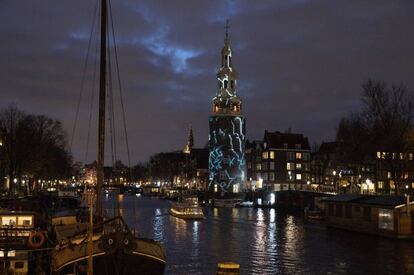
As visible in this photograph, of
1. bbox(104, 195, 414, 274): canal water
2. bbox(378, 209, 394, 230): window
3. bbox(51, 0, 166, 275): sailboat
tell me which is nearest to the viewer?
bbox(51, 0, 166, 275): sailboat

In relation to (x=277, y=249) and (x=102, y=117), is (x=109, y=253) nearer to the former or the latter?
(x=102, y=117)

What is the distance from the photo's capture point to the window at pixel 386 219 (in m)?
65.9

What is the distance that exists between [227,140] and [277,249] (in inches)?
3504

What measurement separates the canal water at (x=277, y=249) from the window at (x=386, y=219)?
2107 millimetres

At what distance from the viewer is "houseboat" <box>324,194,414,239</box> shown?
6456cm

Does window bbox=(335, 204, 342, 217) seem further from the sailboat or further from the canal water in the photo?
the sailboat

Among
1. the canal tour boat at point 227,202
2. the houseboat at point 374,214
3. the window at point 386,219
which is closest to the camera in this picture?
the houseboat at point 374,214

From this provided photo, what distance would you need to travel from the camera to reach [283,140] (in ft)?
511

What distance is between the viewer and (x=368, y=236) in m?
69.3

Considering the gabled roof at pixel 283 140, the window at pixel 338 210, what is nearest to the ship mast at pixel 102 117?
the window at pixel 338 210

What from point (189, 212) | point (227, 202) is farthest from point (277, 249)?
point (227, 202)

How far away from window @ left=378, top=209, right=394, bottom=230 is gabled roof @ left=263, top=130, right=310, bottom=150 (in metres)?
85.9

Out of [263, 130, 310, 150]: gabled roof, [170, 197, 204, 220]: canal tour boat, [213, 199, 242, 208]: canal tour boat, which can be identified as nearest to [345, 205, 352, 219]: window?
[170, 197, 204, 220]: canal tour boat

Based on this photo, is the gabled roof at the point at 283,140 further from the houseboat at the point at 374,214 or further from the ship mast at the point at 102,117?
the ship mast at the point at 102,117
